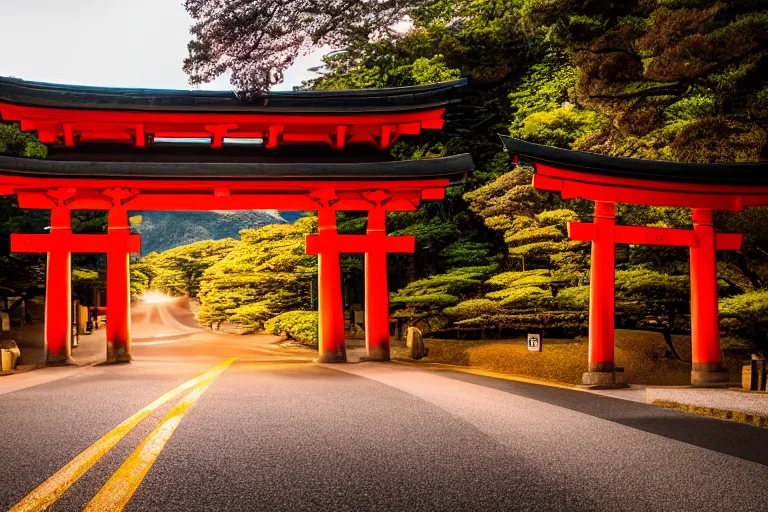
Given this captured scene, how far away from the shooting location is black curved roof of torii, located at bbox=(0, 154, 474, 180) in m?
14.5

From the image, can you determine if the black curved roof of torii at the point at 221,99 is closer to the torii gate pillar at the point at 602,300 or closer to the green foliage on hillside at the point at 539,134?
the green foliage on hillside at the point at 539,134

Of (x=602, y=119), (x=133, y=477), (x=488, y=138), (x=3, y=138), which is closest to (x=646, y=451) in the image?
(x=133, y=477)

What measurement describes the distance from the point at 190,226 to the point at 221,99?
45404 millimetres

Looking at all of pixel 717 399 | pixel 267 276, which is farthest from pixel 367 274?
pixel 267 276

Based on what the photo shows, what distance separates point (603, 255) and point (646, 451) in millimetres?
8433

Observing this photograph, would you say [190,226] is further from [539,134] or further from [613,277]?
[613,277]

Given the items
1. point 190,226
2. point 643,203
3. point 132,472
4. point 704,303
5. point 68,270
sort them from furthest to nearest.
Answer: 1. point 190,226
2. point 68,270
3. point 704,303
4. point 643,203
5. point 132,472

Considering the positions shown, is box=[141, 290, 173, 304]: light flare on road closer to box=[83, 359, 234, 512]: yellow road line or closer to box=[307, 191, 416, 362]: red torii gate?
→ box=[307, 191, 416, 362]: red torii gate

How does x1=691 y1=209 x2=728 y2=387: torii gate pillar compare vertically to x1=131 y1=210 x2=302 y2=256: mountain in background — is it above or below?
below

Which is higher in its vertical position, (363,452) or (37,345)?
(363,452)

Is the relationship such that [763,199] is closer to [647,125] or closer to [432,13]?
[647,125]

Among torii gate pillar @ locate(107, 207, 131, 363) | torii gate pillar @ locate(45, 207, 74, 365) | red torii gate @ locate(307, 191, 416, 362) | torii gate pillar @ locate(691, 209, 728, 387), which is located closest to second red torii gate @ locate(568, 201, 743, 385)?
torii gate pillar @ locate(691, 209, 728, 387)

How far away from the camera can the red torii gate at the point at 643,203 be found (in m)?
13.2

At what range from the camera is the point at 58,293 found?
1512 centimetres
